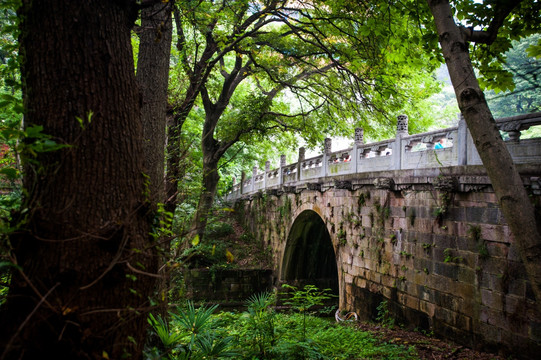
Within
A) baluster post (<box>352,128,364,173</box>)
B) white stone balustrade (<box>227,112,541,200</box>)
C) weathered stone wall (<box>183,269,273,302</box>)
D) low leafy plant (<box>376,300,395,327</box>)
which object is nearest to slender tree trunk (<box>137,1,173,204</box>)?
white stone balustrade (<box>227,112,541,200</box>)

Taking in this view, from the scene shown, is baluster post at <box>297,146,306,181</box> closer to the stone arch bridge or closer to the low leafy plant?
the stone arch bridge

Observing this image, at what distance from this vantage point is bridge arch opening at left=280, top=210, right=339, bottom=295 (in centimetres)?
1369

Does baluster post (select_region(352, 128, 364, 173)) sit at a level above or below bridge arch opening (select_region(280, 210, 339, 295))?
above

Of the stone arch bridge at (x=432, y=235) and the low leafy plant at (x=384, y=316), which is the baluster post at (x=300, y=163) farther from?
the low leafy plant at (x=384, y=316)

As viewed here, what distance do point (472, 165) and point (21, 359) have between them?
593cm

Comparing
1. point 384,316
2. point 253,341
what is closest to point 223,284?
point 384,316

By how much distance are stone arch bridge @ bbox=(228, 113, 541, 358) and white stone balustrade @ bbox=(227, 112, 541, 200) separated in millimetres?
19

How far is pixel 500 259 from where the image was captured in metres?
→ 5.22

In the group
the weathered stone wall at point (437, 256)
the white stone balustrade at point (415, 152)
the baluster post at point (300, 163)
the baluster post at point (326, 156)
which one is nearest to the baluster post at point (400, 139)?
the white stone balustrade at point (415, 152)

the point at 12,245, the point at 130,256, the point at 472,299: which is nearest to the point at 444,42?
the point at 130,256

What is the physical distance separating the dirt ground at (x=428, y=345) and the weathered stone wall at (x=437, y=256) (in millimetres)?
175

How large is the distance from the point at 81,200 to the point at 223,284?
43.4 ft

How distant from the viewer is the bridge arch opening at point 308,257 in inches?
539

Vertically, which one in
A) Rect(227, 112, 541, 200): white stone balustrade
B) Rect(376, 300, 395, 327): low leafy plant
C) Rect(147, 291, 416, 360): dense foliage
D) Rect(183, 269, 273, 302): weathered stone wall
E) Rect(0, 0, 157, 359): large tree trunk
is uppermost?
Rect(227, 112, 541, 200): white stone balustrade
